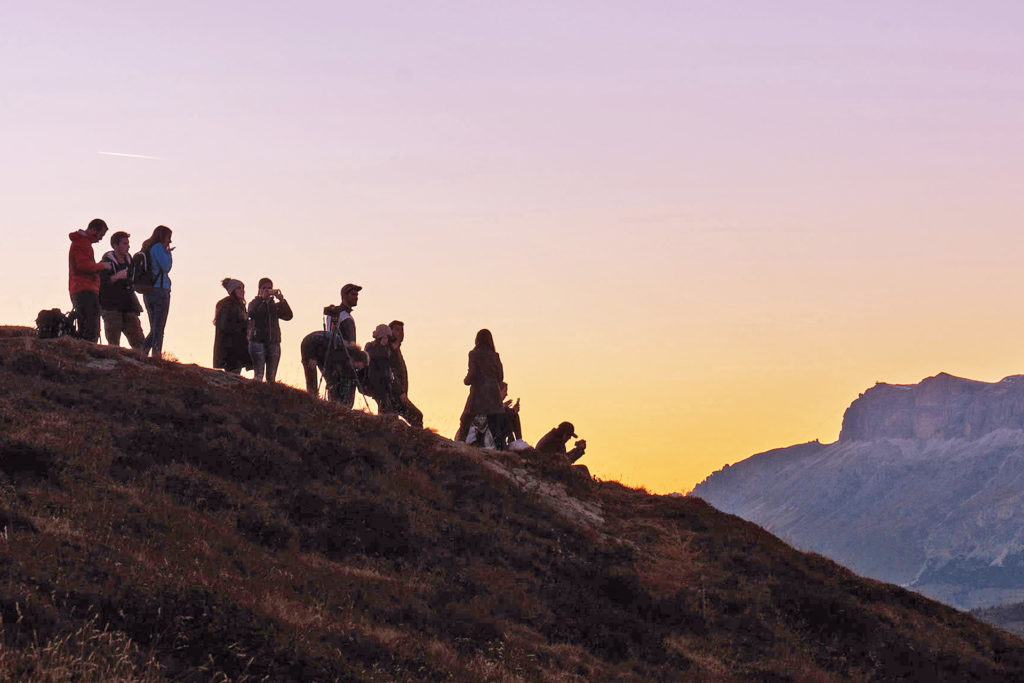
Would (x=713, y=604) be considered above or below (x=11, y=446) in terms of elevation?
below

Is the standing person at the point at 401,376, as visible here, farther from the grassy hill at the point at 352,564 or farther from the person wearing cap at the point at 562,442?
the person wearing cap at the point at 562,442

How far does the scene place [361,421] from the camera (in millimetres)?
22609

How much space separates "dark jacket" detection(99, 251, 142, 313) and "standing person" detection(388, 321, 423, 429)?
5602mm

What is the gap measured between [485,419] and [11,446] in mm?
13037

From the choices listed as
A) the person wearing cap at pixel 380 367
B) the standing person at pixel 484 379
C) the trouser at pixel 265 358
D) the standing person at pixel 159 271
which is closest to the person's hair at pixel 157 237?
the standing person at pixel 159 271

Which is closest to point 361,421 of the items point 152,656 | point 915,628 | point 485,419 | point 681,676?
point 485,419

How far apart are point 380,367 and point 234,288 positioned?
3.85 m

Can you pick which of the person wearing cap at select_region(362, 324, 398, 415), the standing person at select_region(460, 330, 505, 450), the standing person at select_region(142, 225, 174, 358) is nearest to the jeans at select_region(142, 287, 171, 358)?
the standing person at select_region(142, 225, 174, 358)

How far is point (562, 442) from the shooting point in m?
30.0

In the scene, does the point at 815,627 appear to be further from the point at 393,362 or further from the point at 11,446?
the point at 11,446

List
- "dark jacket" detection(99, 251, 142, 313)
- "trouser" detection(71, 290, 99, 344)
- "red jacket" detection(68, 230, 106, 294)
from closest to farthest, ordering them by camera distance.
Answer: "red jacket" detection(68, 230, 106, 294), "trouser" detection(71, 290, 99, 344), "dark jacket" detection(99, 251, 142, 313)

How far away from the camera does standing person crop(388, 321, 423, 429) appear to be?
24.6 meters

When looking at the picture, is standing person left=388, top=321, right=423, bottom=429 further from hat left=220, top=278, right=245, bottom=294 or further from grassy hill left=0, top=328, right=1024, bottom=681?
hat left=220, top=278, right=245, bottom=294

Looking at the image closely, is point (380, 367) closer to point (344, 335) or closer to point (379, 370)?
point (379, 370)
